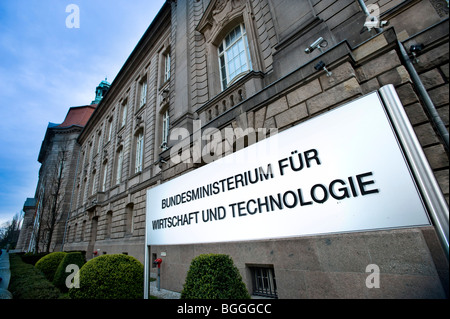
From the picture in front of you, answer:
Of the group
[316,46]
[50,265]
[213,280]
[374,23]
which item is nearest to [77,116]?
[50,265]

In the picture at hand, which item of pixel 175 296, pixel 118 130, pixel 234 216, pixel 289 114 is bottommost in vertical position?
pixel 175 296

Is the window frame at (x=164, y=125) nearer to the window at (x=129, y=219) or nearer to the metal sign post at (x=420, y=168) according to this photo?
the window at (x=129, y=219)

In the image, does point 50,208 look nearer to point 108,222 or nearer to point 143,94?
point 108,222

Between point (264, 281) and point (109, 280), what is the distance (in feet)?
13.0

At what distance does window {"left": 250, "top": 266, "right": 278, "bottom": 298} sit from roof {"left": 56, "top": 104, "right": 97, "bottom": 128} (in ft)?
161

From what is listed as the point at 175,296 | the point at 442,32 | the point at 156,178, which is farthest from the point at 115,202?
the point at 442,32

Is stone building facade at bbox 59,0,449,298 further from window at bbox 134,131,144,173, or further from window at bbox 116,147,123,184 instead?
window at bbox 116,147,123,184

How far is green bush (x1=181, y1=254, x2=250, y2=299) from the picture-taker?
3.19 m

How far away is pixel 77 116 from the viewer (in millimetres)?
44281
